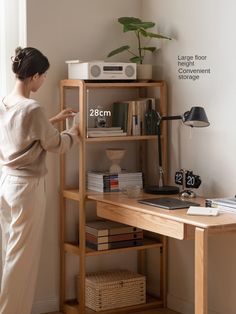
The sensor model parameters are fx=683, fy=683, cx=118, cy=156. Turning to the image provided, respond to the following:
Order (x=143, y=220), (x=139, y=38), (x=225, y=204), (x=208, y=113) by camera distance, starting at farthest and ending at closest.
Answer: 1. (x=139, y=38)
2. (x=208, y=113)
3. (x=143, y=220)
4. (x=225, y=204)

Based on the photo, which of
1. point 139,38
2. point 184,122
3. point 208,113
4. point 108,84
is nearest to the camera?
point 184,122

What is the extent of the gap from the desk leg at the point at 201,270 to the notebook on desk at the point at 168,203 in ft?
1.28

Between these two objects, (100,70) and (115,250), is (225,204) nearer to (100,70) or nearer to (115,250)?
(115,250)

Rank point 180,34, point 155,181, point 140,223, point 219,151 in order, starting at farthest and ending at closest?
point 155,181, point 180,34, point 219,151, point 140,223

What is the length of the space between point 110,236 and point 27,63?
1.17m

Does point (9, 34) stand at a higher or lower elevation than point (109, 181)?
higher

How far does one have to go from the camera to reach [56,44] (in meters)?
4.12

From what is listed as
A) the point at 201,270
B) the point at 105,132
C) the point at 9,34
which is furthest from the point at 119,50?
the point at 201,270

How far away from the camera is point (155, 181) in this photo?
173 inches

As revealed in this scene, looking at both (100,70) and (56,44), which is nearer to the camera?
(100,70)

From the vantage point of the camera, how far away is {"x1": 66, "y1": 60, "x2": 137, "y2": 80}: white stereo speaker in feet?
12.8

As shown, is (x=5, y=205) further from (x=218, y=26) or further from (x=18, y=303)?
(x=218, y=26)

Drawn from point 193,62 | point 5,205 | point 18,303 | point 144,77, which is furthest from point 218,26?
point 18,303

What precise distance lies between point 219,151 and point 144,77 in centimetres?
70
